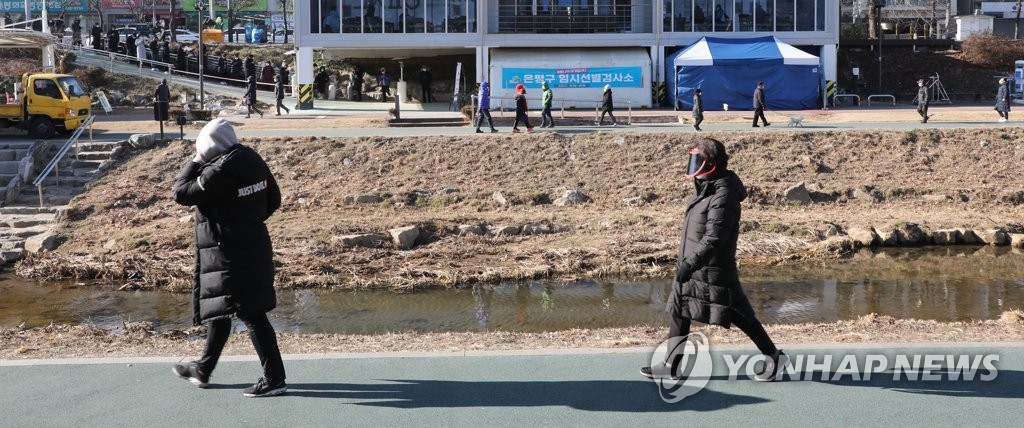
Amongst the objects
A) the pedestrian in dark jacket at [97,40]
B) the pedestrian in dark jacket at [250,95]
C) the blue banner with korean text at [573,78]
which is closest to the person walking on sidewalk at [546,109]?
the blue banner with korean text at [573,78]

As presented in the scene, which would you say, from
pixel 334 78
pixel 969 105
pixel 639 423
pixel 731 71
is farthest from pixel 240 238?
pixel 334 78

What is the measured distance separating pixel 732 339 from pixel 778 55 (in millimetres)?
29098

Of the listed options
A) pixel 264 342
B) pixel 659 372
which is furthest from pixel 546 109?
pixel 264 342

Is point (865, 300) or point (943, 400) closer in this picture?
point (943, 400)

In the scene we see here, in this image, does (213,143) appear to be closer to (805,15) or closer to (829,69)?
(829,69)

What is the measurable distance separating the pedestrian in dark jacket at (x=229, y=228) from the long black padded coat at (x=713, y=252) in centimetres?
245

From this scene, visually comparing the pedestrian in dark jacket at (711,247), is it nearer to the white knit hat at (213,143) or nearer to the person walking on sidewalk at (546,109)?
the white knit hat at (213,143)

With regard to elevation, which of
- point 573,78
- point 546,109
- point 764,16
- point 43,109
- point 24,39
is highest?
point 764,16

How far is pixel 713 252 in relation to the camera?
222 inches

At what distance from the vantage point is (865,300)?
13.3 m

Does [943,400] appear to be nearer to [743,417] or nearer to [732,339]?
[743,417]

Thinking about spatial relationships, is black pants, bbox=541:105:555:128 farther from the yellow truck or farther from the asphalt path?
the asphalt path

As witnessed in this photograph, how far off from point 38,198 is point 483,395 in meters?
17.2

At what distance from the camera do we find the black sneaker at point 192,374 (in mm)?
5902
